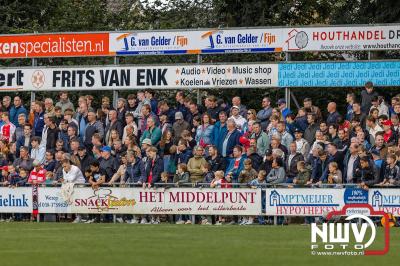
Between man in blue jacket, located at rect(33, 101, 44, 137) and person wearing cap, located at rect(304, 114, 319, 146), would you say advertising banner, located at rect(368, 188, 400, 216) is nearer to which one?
person wearing cap, located at rect(304, 114, 319, 146)

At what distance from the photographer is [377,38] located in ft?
113

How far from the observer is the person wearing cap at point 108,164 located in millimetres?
33125

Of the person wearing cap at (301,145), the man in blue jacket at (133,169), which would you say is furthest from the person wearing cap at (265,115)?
the man in blue jacket at (133,169)

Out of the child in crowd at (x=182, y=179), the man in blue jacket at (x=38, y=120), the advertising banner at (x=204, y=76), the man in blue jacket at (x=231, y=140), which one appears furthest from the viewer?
the man in blue jacket at (x=38, y=120)

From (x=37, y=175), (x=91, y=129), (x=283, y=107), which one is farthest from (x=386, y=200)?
(x=37, y=175)

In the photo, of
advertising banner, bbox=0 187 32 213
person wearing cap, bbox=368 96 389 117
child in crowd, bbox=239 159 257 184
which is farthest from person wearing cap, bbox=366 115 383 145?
advertising banner, bbox=0 187 32 213

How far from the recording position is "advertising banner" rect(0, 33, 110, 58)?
37406 millimetres

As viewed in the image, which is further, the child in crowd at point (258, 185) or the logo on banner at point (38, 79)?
the logo on banner at point (38, 79)

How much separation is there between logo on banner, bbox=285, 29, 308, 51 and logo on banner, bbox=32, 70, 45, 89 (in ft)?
26.7

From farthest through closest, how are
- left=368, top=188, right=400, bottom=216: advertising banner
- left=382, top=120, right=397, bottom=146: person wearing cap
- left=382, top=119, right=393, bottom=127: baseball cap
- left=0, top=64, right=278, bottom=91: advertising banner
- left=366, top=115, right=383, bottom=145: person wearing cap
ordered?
left=0, top=64, right=278, bottom=91: advertising banner → left=366, top=115, right=383, bottom=145: person wearing cap → left=382, top=119, right=393, bottom=127: baseball cap → left=382, top=120, right=397, bottom=146: person wearing cap → left=368, top=188, right=400, bottom=216: advertising banner

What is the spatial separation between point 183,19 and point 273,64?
31.2ft

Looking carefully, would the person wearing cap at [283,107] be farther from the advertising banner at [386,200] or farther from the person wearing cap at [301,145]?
the advertising banner at [386,200]

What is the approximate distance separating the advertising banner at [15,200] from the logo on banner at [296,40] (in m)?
8.66

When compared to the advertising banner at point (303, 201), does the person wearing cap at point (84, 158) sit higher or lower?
higher
